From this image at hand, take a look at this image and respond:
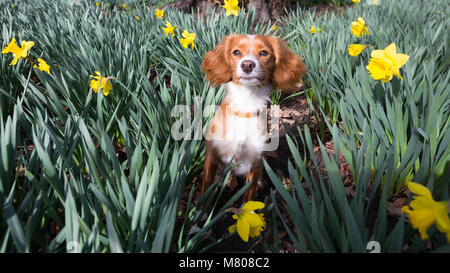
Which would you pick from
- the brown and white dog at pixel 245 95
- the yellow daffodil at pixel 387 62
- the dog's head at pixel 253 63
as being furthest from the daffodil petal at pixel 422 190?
the dog's head at pixel 253 63

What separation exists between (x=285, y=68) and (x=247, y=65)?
0.28m

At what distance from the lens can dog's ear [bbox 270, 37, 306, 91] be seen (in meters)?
1.51

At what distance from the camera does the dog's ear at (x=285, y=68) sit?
151cm

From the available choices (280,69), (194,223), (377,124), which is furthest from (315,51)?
(194,223)

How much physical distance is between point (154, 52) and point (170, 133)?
4.73ft

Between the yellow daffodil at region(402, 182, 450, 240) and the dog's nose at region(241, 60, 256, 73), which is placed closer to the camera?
the yellow daffodil at region(402, 182, 450, 240)

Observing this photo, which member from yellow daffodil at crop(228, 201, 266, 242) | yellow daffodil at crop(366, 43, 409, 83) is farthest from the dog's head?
yellow daffodil at crop(228, 201, 266, 242)

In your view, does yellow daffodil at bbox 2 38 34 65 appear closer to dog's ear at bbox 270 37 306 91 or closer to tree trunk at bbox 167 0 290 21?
dog's ear at bbox 270 37 306 91

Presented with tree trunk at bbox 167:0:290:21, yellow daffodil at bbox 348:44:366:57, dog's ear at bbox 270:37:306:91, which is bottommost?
dog's ear at bbox 270:37:306:91

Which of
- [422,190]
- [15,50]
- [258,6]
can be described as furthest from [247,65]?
[258,6]

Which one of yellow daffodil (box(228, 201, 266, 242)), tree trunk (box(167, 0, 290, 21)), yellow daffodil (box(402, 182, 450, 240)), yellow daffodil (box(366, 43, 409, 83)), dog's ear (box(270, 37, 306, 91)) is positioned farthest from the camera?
tree trunk (box(167, 0, 290, 21))

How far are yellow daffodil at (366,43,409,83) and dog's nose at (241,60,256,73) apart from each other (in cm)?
55

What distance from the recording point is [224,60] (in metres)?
1.59

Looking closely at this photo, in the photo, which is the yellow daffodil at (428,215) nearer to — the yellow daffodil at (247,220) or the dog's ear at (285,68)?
the yellow daffodil at (247,220)
